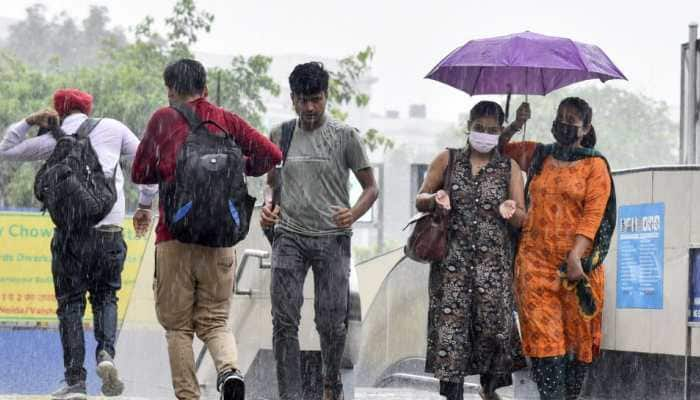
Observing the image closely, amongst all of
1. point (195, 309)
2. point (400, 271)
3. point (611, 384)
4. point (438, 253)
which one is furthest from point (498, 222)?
point (400, 271)

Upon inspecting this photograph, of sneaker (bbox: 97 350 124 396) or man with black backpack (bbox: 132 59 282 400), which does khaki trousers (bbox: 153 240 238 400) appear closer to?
man with black backpack (bbox: 132 59 282 400)

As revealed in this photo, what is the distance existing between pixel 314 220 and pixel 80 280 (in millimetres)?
1530

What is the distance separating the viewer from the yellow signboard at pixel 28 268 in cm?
1998

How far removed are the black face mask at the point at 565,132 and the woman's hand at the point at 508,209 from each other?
50cm

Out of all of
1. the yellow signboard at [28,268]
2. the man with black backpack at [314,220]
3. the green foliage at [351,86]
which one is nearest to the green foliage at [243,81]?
the green foliage at [351,86]

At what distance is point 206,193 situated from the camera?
6.94m

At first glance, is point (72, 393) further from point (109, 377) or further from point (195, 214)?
point (195, 214)

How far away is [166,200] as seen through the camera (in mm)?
7051

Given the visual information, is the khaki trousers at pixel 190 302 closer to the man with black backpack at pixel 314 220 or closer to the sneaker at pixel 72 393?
the man with black backpack at pixel 314 220

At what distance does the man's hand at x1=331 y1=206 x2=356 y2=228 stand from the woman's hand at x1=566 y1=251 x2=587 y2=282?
1.18 m

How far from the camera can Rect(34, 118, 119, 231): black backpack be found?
8594 millimetres

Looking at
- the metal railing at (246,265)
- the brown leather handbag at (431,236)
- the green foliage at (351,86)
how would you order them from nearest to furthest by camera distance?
the brown leather handbag at (431,236), the metal railing at (246,265), the green foliage at (351,86)

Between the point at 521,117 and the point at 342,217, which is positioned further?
the point at 521,117

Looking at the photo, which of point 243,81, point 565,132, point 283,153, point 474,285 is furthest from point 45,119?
point 243,81
